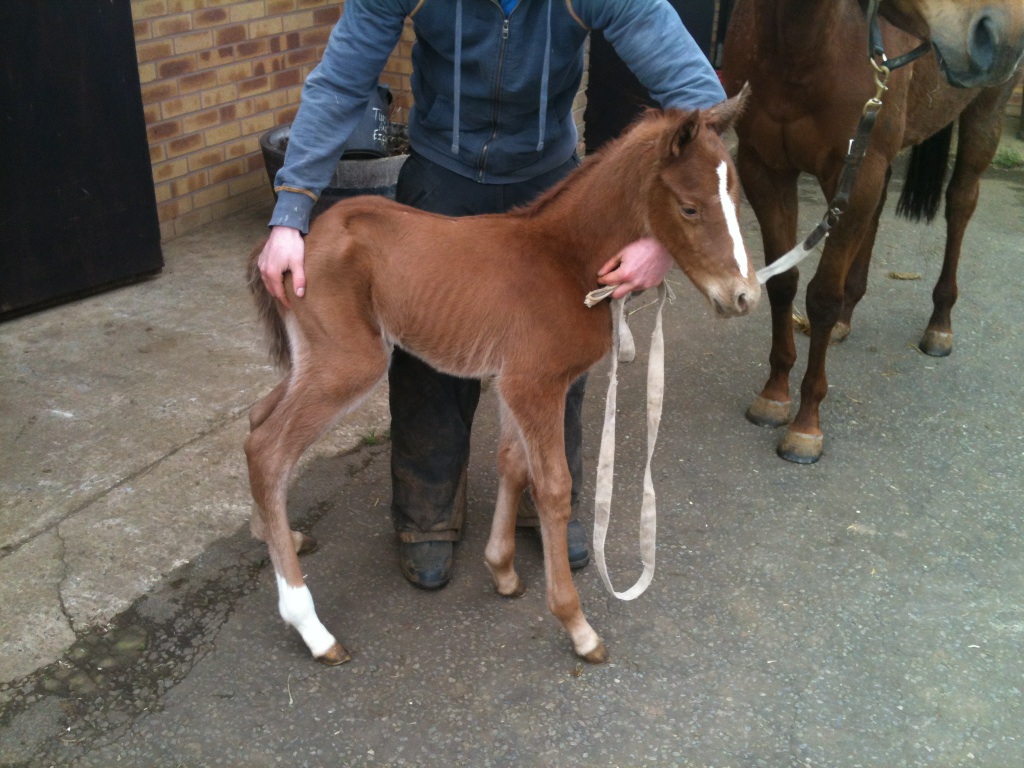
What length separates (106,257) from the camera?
16.1ft

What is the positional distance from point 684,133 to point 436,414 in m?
1.24

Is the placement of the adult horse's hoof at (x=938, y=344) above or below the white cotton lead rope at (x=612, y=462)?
below

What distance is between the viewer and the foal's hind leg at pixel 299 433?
2.66 metres

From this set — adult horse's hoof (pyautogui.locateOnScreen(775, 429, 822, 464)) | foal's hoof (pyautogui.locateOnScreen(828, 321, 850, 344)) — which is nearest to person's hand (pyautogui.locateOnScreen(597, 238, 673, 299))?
adult horse's hoof (pyautogui.locateOnScreen(775, 429, 822, 464))

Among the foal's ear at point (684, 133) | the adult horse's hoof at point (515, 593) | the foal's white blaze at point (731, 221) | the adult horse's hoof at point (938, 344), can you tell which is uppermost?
the foal's ear at point (684, 133)

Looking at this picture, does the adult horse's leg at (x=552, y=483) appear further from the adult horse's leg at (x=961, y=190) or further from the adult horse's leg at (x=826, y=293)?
the adult horse's leg at (x=961, y=190)

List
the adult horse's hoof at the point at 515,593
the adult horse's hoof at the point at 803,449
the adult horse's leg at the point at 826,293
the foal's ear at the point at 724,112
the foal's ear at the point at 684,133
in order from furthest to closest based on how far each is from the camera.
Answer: the adult horse's hoof at the point at 803,449, the adult horse's leg at the point at 826,293, the adult horse's hoof at the point at 515,593, the foal's ear at the point at 724,112, the foal's ear at the point at 684,133

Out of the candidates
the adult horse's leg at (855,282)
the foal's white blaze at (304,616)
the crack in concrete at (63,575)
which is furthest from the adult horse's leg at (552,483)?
the adult horse's leg at (855,282)

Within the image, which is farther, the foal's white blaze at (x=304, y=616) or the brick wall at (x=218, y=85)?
the brick wall at (x=218, y=85)

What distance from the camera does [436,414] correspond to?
3.17 m

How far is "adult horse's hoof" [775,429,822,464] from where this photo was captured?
4.04 meters

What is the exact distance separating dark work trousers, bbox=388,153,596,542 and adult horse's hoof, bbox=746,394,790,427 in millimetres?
1290

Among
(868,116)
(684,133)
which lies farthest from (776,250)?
(684,133)

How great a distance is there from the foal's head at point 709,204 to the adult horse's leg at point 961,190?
9.80 ft
